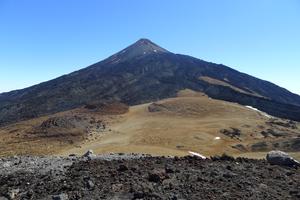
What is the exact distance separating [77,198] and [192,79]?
460 ft

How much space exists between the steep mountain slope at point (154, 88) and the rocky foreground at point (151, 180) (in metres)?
88.7

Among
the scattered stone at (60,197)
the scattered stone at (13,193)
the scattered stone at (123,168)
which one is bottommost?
the scattered stone at (13,193)

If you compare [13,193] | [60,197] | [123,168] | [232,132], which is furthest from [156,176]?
[232,132]

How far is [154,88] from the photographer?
139 meters

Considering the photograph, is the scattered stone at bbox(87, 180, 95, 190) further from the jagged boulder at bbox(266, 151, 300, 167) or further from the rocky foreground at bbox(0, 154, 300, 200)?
the jagged boulder at bbox(266, 151, 300, 167)

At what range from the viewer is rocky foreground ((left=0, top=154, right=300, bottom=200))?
15867 millimetres

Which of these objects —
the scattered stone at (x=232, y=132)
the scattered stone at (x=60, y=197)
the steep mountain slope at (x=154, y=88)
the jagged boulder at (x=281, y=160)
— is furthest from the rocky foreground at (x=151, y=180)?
the steep mountain slope at (x=154, y=88)

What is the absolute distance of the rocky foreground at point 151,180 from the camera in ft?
52.1

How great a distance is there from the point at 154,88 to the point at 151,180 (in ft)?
402

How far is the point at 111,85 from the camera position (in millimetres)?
152250

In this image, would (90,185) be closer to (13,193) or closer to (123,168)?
(123,168)

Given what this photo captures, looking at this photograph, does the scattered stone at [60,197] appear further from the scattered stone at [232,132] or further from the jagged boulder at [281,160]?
the scattered stone at [232,132]

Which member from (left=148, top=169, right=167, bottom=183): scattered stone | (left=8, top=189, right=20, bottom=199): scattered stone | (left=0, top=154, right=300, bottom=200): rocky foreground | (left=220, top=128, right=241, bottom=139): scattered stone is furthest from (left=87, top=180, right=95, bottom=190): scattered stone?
(left=220, top=128, right=241, bottom=139): scattered stone

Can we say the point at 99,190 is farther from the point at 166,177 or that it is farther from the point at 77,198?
the point at 166,177
